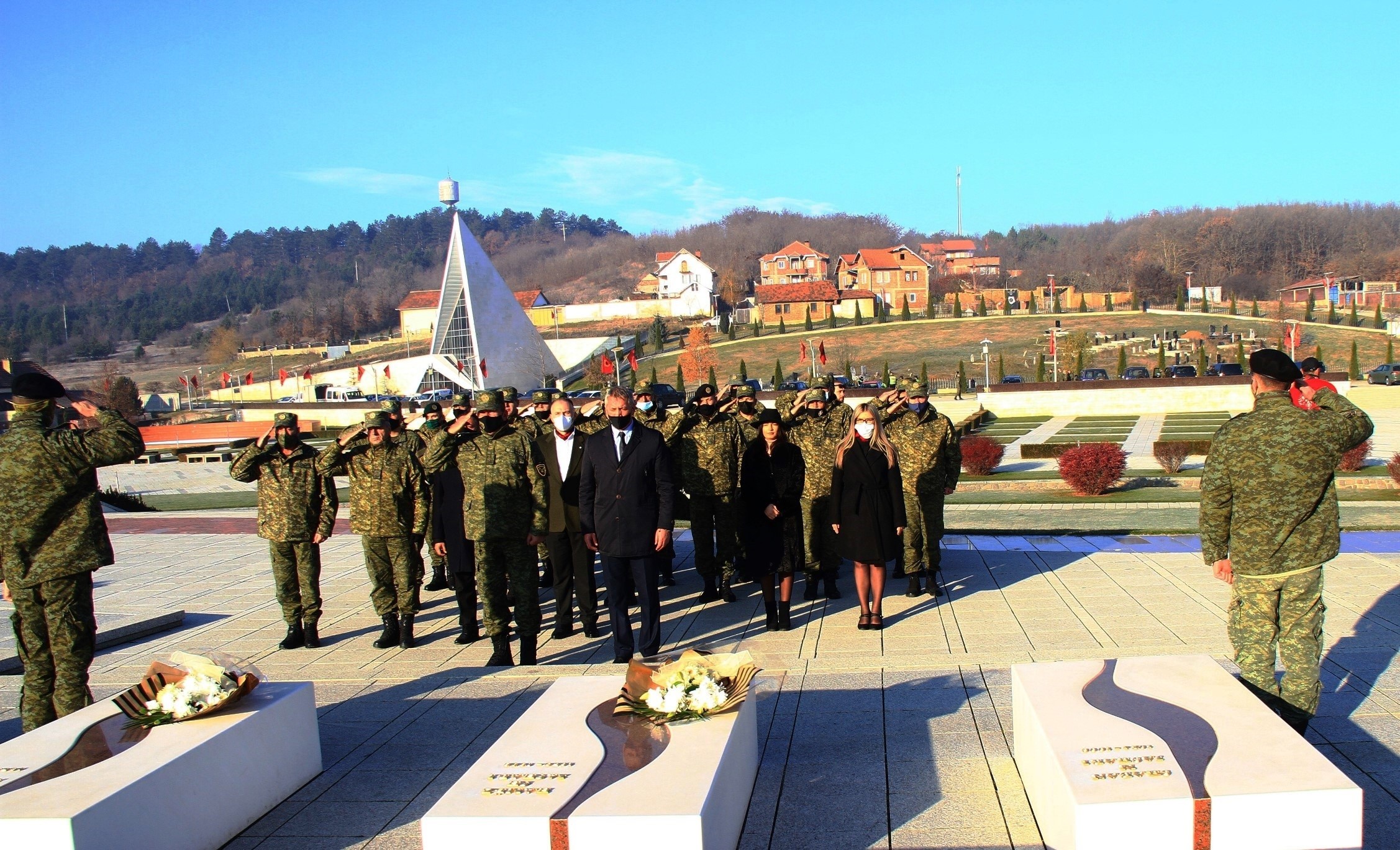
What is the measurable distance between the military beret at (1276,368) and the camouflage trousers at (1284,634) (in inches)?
31.4

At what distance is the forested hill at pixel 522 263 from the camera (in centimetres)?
10881

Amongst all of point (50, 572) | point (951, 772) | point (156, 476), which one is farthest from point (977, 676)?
point (156, 476)

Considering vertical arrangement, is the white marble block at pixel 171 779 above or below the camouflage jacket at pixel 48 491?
below

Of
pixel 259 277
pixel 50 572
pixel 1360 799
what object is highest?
pixel 259 277

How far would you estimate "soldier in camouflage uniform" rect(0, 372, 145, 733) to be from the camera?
481 cm

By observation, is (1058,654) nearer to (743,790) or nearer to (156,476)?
(743,790)

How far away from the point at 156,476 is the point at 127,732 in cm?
2553

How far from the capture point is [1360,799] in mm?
2930

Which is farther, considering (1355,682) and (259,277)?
(259,277)

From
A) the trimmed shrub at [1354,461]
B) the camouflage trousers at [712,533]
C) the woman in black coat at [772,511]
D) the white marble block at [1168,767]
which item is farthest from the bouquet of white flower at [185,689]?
the trimmed shrub at [1354,461]

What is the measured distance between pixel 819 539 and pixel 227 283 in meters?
169

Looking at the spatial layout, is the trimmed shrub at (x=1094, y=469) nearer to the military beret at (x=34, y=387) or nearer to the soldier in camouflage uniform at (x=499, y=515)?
the soldier in camouflage uniform at (x=499, y=515)

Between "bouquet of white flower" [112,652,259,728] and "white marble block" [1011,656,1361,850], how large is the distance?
10.2ft

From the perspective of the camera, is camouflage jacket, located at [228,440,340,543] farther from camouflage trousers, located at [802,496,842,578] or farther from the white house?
the white house
